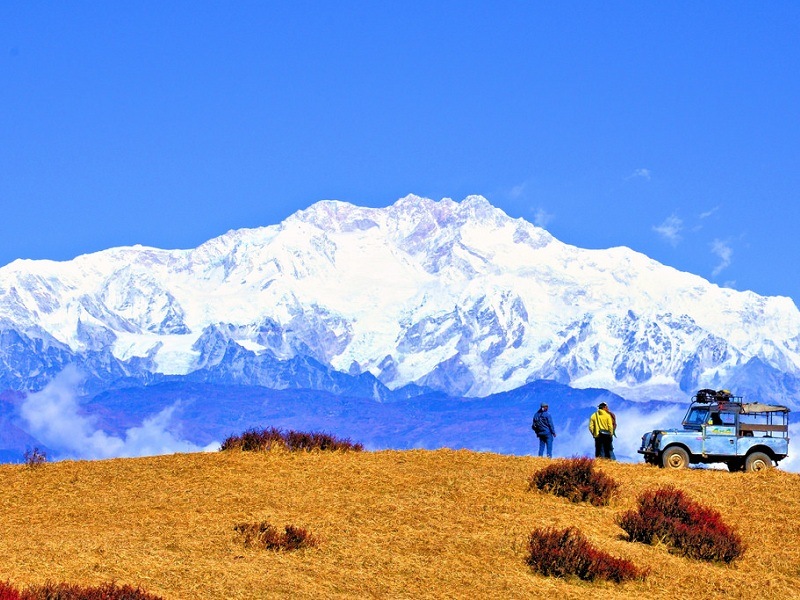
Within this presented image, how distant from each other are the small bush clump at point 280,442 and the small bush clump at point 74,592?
12.9 metres

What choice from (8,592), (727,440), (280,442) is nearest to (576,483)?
(280,442)

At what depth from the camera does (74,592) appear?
57.4 ft

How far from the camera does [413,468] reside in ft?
95.2

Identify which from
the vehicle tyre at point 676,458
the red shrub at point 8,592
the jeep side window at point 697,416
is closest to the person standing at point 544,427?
the vehicle tyre at point 676,458

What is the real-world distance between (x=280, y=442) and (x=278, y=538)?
361 inches

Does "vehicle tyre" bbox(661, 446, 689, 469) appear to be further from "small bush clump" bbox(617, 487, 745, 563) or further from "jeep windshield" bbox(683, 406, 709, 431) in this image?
"small bush clump" bbox(617, 487, 745, 563)

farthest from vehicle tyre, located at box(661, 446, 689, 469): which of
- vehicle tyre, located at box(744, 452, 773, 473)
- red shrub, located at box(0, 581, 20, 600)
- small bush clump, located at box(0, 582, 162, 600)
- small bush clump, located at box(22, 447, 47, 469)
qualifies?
red shrub, located at box(0, 581, 20, 600)

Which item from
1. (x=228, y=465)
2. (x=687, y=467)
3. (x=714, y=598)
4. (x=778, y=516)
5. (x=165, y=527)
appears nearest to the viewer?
(x=714, y=598)

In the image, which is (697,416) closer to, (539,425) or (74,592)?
→ (539,425)

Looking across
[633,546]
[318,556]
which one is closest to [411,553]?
[318,556]

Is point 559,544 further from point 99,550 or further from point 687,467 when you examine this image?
point 687,467

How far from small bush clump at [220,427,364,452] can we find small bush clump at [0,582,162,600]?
12.9 meters

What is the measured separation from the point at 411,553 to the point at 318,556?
1.52m

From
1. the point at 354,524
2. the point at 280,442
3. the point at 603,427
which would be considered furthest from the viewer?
the point at 603,427
